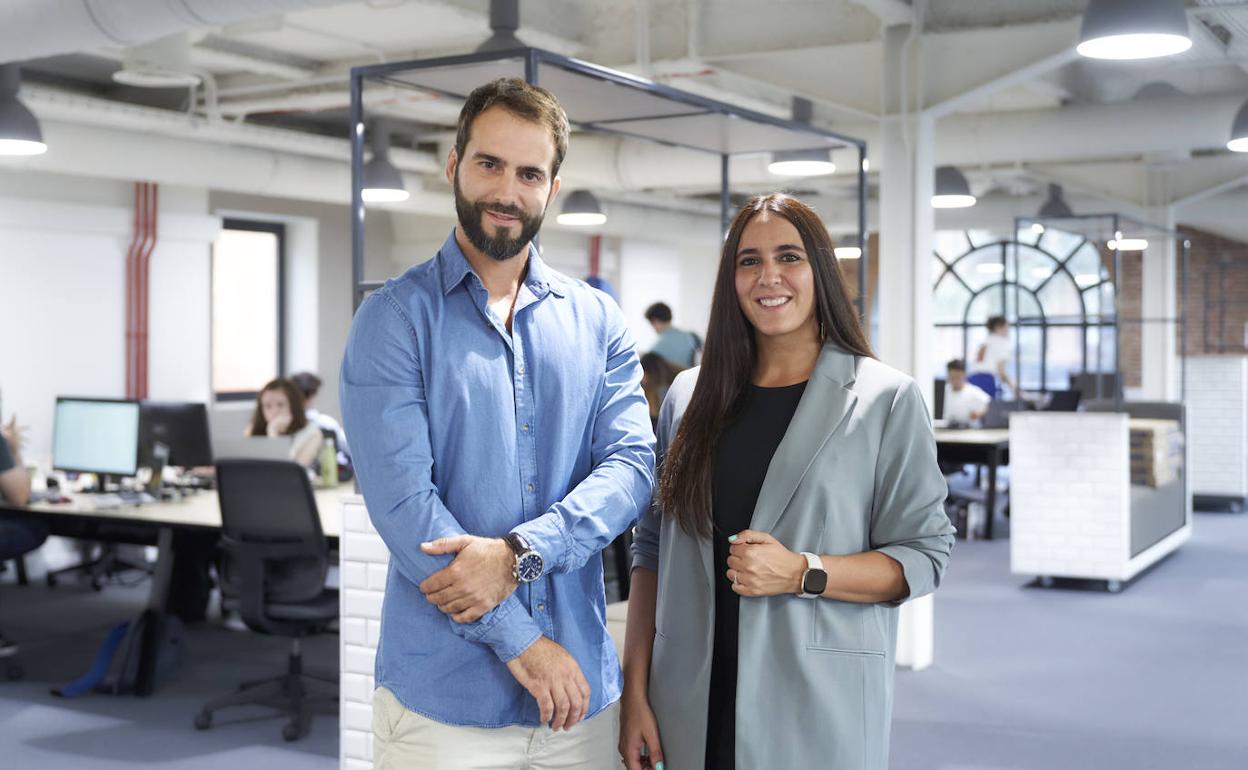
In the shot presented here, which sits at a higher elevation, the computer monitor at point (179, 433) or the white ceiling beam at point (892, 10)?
the white ceiling beam at point (892, 10)

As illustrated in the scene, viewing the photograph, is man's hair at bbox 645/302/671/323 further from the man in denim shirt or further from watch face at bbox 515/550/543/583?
watch face at bbox 515/550/543/583

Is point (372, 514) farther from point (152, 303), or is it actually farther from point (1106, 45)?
point (152, 303)

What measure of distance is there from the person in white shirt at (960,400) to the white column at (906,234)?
16.6 feet

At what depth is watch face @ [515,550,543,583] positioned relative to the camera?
1780 mm

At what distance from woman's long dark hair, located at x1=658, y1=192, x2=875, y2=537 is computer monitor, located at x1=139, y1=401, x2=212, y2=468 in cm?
508

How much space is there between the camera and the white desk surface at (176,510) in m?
5.38

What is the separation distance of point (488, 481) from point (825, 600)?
0.53 m

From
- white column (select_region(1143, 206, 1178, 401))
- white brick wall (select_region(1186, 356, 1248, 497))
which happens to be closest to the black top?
white brick wall (select_region(1186, 356, 1248, 497))

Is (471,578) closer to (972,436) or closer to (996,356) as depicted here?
(972,436)

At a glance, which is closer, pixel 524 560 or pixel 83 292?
pixel 524 560

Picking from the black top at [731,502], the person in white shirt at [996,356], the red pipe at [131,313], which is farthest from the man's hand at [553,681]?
the person in white shirt at [996,356]

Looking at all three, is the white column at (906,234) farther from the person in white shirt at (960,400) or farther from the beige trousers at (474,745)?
the person in white shirt at (960,400)

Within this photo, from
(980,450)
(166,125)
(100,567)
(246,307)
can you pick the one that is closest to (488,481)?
(100,567)

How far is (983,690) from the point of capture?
18.4ft
